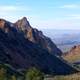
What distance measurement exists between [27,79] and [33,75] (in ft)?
7.65

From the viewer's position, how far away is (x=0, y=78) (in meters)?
103

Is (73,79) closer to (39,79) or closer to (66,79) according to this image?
(66,79)

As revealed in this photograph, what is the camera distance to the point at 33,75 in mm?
118875

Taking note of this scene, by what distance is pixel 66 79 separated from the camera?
155m

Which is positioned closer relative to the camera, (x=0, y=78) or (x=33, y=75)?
(x=0, y=78)

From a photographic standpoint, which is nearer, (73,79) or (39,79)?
(39,79)

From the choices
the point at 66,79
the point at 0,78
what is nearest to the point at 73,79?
the point at 66,79

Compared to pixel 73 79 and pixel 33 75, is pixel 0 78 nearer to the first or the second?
pixel 33 75

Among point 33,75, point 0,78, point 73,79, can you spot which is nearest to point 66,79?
point 73,79

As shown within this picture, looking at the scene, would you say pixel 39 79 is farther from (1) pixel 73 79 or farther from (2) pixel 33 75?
(1) pixel 73 79

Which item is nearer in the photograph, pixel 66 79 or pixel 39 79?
pixel 39 79

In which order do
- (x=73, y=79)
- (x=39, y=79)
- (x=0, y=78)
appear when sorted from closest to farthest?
(x=0, y=78) → (x=39, y=79) → (x=73, y=79)

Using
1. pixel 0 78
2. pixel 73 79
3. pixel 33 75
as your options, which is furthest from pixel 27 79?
pixel 73 79

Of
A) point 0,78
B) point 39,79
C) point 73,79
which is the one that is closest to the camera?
point 0,78
